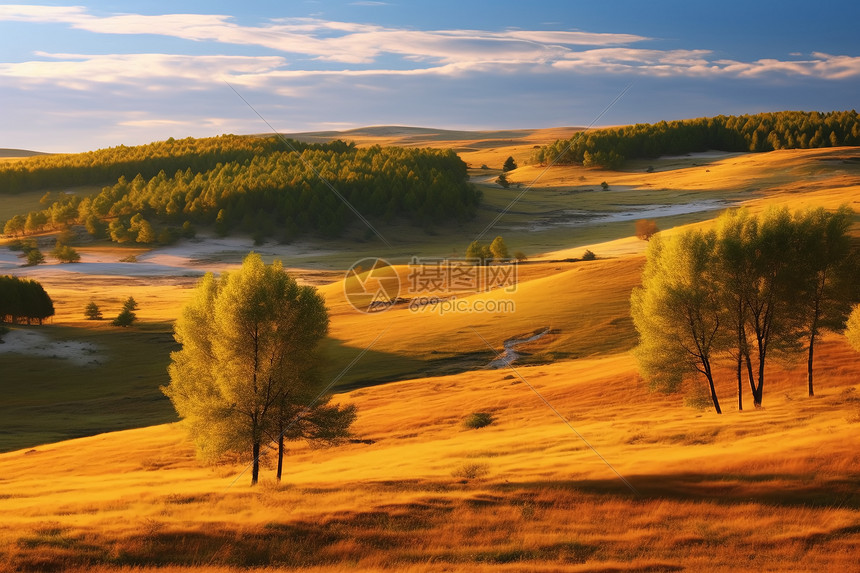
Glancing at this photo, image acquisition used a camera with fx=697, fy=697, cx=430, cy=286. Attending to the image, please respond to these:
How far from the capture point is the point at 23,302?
268 feet

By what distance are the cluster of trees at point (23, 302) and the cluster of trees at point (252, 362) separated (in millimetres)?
58094

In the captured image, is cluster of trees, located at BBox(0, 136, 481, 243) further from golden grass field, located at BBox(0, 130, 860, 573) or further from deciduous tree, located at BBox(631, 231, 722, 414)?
deciduous tree, located at BBox(631, 231, 722, 414)

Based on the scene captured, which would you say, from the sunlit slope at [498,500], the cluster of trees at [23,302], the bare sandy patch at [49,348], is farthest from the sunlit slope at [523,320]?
the cluster of trees at [23,302]

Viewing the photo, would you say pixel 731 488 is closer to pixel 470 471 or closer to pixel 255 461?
pixel 470 471

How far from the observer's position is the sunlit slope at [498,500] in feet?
67.9

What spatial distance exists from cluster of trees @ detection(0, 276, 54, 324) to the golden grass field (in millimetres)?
28813

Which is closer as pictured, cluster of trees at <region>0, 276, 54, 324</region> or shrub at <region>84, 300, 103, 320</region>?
cluster of trees at <region>0, 276, 54, 324</region>

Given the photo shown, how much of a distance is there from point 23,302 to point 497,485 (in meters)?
74.4

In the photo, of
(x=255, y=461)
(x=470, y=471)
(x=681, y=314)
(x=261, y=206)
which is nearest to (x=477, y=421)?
(x=681, y=314)

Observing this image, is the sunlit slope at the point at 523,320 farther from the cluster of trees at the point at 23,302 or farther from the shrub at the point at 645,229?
the shrub at the point at 645,229

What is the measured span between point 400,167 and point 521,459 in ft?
565

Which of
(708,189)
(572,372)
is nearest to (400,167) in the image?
(708,189)

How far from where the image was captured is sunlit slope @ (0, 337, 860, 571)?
20688 mm

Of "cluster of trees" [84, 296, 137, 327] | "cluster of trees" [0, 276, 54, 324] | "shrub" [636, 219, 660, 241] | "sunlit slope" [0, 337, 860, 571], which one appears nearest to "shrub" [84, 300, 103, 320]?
"cluster of trees" [84, 296, 137, 327]
